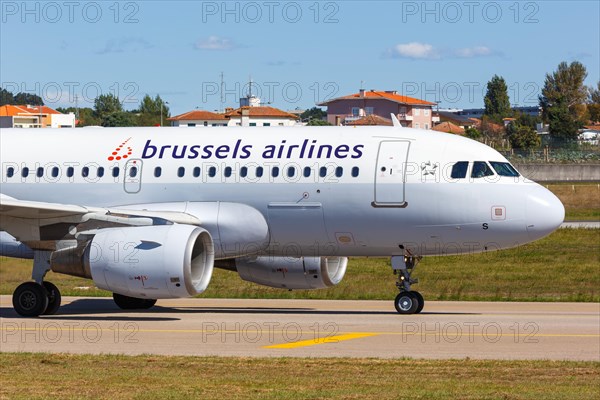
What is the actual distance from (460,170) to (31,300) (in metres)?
10.4

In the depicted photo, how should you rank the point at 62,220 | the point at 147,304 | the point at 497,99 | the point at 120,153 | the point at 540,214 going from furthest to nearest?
the point at 497,99
the point at 147,304
the point at 120,153
the point at 62,220
the point at 540,214

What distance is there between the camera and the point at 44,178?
29062mm

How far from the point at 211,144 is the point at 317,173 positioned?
285 centimetres

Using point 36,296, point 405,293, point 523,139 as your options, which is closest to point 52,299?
point 36,296

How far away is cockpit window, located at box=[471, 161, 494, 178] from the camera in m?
26.4

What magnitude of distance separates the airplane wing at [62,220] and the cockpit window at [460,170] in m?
6.09

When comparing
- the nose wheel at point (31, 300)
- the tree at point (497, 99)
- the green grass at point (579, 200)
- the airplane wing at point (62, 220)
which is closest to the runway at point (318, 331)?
the nose wheel at point (31, 300)

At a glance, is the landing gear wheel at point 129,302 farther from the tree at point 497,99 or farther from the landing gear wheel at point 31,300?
the tree at point 497,99

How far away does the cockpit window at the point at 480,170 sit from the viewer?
26.4m

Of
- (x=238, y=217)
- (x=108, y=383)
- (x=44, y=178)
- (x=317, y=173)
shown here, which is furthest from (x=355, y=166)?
(x=108, y=383)

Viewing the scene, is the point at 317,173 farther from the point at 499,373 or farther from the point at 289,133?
the point at 499,373

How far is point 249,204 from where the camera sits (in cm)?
2744

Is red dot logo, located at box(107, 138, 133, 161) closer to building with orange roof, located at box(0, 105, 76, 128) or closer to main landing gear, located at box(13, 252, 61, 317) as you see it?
main landing gear, located at box(13, 252, 61, 317)

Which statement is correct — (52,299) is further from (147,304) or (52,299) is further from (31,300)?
(147,304)
